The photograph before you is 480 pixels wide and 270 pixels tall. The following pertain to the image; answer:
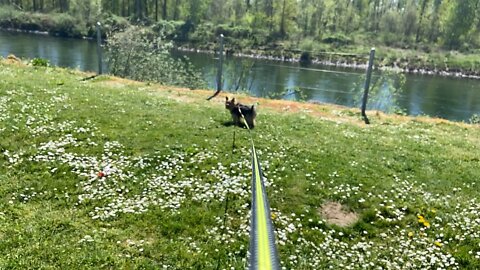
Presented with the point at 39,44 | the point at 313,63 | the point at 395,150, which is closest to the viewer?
the point at 395,150

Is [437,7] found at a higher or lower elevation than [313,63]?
higher

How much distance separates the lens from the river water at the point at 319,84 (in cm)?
3659

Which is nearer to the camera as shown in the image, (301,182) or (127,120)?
(301,182)

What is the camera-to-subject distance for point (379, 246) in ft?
24.0

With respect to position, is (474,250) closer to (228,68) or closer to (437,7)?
(228,68)

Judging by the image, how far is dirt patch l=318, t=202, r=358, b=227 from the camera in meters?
7.94

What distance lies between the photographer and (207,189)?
28.6 feet

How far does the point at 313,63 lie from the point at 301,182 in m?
64.3

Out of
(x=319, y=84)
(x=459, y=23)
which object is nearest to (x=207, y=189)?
(x=319, y=84)

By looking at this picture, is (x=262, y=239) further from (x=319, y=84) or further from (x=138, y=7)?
(x=138, y=7)

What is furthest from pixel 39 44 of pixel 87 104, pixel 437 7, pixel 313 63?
pixel 437 7

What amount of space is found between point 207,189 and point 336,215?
2657mm

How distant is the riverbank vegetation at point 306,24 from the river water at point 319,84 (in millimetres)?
13697

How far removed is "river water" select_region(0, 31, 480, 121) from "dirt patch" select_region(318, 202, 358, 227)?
72.7 ft
